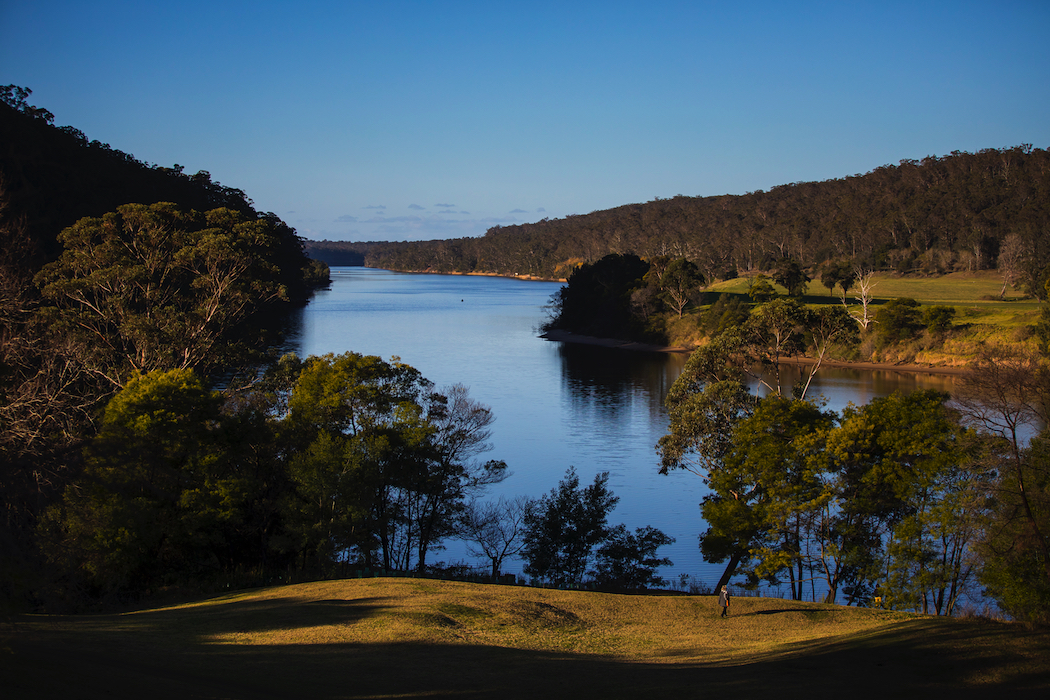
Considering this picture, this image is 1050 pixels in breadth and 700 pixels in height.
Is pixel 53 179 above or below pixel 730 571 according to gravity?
above

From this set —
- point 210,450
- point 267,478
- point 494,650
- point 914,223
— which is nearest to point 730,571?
point 494,650

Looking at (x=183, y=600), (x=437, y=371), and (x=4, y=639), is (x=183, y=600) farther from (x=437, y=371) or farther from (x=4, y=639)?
(x=437, y=371)

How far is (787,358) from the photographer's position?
75.5 metres

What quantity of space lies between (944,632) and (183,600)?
18.2m

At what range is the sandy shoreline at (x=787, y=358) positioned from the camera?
68.9 m

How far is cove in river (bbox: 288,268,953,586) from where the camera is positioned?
3422 cm

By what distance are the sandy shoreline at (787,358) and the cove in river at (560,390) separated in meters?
1.37

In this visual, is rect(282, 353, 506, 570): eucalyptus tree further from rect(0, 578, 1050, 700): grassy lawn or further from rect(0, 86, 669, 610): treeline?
rect(0, 578, 1050, 700): grassy lawn

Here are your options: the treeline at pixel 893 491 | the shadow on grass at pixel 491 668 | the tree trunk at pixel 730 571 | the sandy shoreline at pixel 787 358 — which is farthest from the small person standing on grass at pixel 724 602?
the sandy shoreline at pixel 787 358

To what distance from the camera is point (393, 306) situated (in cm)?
14038

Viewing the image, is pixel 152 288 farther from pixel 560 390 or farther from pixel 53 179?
pixel 560 390

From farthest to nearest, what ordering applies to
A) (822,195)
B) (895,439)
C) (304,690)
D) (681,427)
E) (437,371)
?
(822,195), (437,371), (681,427), (895,439), (304,690)

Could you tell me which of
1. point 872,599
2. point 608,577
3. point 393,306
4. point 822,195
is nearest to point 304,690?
point 608,577

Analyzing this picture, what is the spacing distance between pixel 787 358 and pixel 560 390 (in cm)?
2724
